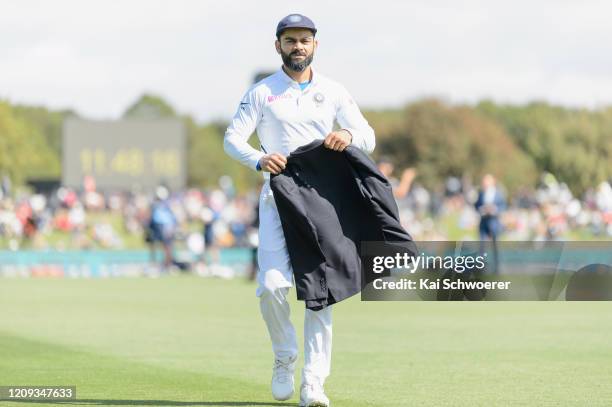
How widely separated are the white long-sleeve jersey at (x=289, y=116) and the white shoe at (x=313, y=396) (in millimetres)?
1402

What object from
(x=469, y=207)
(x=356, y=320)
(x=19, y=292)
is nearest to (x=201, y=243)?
(x=19, y=292)

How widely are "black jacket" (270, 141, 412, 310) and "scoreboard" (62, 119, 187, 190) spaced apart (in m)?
49.0

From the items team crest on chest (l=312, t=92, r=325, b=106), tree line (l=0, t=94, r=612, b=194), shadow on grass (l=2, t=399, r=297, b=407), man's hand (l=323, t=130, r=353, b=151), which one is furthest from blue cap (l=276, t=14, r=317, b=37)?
tree line (l=0, t=94, r=612, b=194)

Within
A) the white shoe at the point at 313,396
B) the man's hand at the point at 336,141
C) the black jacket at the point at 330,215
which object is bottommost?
the white shoe at the point at 313,396

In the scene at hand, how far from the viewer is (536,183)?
111312mm

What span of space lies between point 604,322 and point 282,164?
819 cm

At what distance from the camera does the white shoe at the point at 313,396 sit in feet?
26.4

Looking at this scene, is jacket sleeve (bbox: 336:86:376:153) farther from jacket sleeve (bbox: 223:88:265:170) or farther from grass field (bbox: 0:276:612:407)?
grass field (bbox: 0:276:612:407)

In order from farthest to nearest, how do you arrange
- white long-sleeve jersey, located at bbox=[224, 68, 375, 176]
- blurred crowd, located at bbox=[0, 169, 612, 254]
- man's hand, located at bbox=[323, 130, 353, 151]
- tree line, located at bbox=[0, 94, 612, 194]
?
1. tree line, located at bbox=[0, 94, 612, 194]
2. blurred crowd, located at bbox=[0, 169, 612, 254]
3. white long-sleeve jersey, located at bbox=[224, 68, 375, 176]
4. man's hand, located at bbox=[323, 130, 353, 151]

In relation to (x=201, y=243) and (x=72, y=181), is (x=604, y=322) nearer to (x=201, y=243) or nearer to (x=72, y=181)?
(x=201, y=243)
